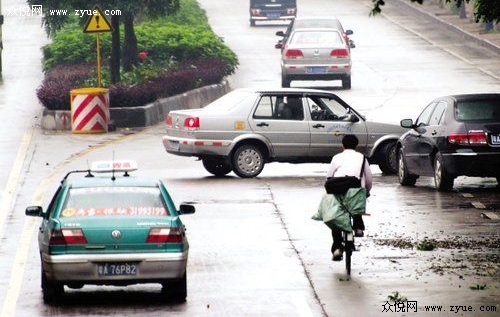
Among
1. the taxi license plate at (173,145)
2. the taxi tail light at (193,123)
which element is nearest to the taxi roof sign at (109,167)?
the taxi tail light at (193,123)

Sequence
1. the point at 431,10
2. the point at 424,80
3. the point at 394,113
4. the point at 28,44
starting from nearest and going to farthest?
the point at 394,113
the point at 424,80
the point at 28,44
the point at 431,10

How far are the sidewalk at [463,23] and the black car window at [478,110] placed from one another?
2727cm

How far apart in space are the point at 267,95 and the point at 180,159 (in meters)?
3.51

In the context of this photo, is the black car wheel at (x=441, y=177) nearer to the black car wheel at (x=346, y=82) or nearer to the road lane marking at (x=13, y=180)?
the road lane marking at (x=13, y=180)

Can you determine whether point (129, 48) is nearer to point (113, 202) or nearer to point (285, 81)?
point (285, 81)

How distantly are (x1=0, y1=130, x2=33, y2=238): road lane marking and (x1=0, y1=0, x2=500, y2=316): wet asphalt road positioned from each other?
0.14ft

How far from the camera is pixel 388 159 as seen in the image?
2714 centimetres

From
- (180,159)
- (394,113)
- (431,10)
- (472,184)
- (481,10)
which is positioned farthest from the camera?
(431,10)

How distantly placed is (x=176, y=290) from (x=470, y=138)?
9.20 metres

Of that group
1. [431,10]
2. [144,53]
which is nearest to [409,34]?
[431,10]

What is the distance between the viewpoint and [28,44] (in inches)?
2083

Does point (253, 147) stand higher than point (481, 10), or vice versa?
point (481, 10)

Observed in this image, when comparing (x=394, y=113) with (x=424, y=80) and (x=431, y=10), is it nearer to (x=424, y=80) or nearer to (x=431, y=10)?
(x=424, y=80)

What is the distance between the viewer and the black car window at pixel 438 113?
24109 millimetres
